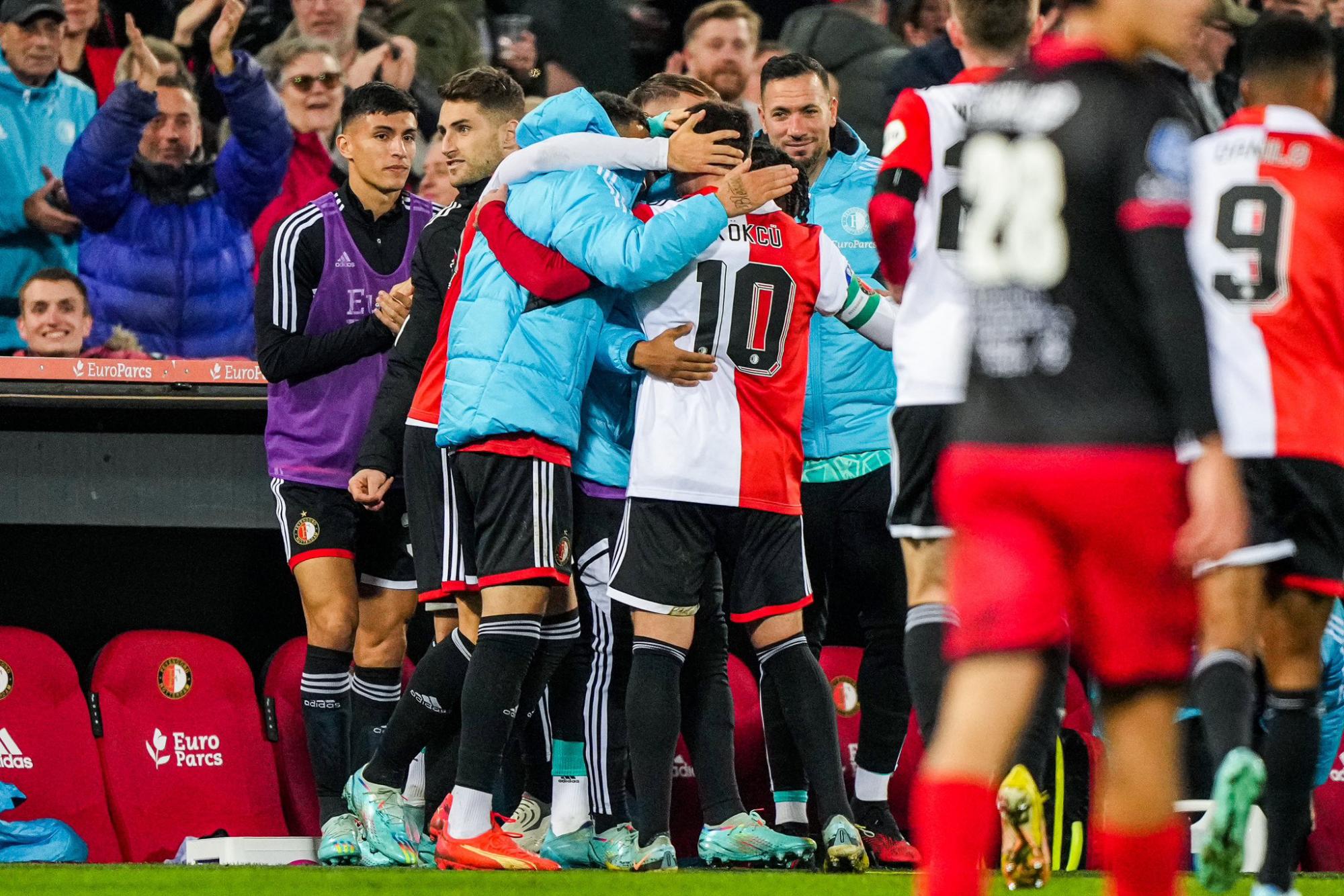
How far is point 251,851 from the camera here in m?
5.98

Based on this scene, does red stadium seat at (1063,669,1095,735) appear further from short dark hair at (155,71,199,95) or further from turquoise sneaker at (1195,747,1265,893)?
short dark hair at (155,71,199,95)

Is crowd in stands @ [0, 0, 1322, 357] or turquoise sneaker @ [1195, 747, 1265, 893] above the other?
crowd in stands @ [0, 0, 1322, 357]

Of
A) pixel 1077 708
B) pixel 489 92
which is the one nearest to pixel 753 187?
pixel 489 92

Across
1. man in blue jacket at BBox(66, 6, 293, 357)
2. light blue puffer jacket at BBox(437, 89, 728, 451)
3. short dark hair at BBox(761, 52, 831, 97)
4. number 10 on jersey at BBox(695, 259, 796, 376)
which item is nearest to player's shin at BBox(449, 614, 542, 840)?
light blue puffer jacket at BBox(437, 89, 728, 451)

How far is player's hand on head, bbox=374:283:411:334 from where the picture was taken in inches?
242

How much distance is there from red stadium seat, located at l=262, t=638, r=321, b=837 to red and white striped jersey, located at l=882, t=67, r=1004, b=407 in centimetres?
317

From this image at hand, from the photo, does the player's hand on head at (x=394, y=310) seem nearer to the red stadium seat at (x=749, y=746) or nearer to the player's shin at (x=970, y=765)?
the red stadium seat at (x=749, y=746)

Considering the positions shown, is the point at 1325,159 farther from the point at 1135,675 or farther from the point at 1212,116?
the point at 1212,116

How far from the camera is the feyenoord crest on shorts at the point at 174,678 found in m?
6.75

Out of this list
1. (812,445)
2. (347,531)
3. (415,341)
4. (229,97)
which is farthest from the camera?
(229,97)

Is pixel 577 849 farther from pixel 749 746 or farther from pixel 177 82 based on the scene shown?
pixel 177 82

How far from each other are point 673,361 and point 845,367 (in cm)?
93

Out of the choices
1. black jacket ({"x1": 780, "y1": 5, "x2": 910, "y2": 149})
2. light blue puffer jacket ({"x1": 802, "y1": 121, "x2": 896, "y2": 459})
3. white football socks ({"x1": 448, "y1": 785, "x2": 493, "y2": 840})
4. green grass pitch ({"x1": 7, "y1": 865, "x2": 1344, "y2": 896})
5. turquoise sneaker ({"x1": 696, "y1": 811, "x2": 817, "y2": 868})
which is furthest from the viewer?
black jacket ({"x1": 780, "y1": 5, "x2": 910, "y2": 149})

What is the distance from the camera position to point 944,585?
4488mm
